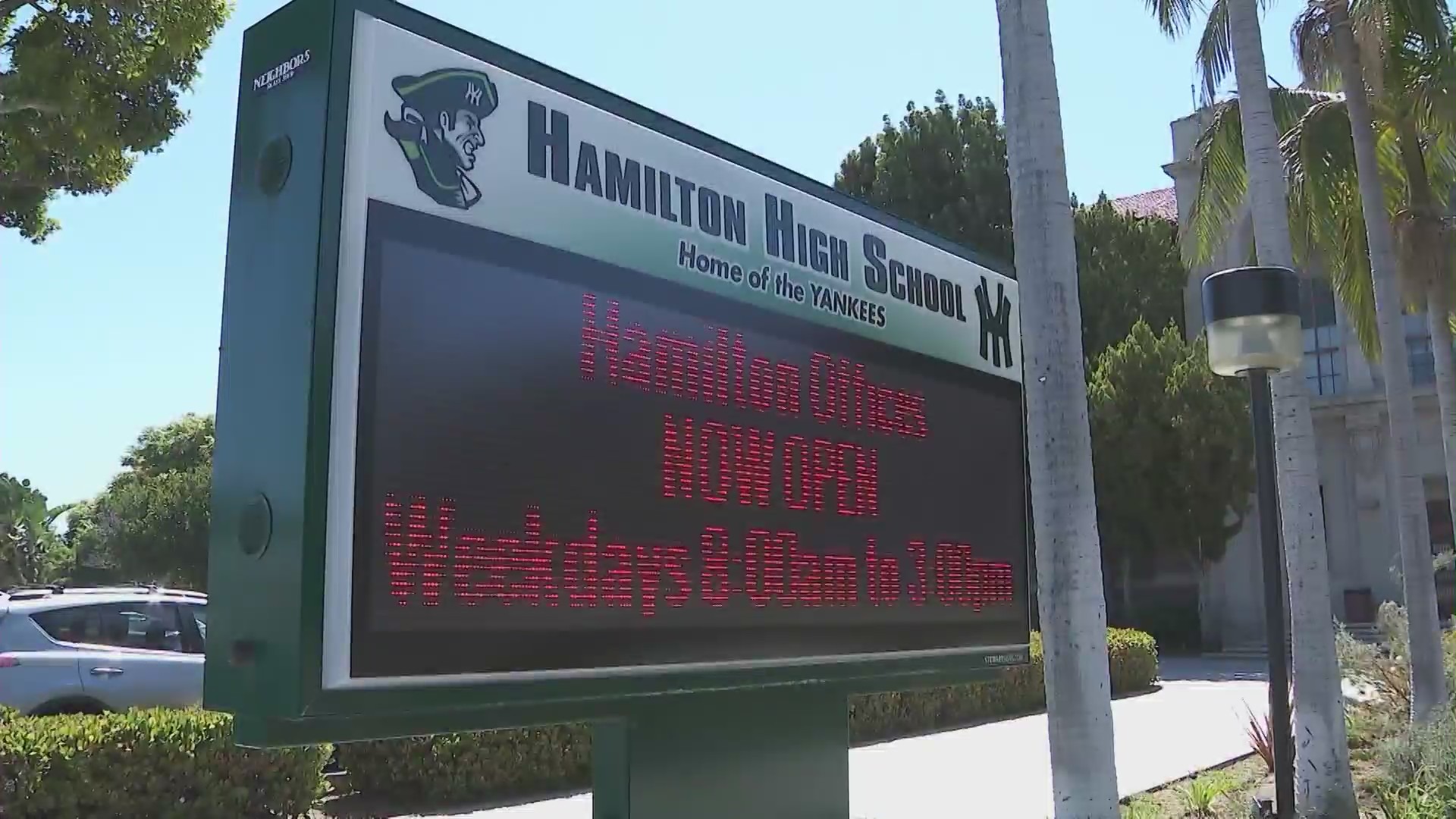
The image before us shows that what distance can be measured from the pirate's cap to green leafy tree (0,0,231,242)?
7.31m

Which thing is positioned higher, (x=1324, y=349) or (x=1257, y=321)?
(x=1324, y=349)

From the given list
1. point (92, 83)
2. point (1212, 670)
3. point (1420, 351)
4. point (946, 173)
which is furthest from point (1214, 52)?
point (1420, 351)

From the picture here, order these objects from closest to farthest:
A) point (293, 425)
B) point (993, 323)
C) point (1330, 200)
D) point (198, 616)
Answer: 1. point (293, 425)
2. point (993, 323)
3. point (198, 616)
4. point (1330, 200)

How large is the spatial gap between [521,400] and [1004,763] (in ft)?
31.2

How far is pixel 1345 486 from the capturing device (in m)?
32.8

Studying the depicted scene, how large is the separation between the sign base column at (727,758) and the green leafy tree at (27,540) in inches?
1366

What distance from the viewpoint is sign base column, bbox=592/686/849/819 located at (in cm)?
557

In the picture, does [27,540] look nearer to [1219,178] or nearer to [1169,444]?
[1169,444]

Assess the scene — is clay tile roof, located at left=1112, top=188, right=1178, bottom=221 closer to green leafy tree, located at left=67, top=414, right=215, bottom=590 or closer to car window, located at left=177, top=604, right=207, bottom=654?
green leafy tree, located at left=67, top=414, right=215, bottom=590

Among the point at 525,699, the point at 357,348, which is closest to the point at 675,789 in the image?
the point at 525,699

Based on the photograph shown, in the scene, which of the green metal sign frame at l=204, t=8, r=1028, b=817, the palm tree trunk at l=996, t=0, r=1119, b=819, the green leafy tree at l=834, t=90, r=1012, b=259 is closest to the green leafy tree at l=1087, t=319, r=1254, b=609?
the green leafy tree at l=834, t=90, r=1012, b=259

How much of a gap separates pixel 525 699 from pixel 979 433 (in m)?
3.83

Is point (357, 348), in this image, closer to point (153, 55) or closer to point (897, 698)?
point (153, 55)

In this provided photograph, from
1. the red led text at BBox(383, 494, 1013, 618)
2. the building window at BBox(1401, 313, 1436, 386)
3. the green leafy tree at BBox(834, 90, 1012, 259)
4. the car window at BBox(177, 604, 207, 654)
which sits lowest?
the car window at BBox(177, 604, 207, 654)
